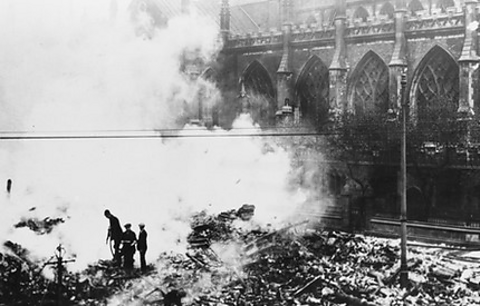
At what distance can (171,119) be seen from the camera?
90.9 feet

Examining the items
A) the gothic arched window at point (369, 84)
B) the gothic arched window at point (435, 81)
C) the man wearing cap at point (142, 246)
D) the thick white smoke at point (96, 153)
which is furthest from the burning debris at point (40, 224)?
the gothic arched window at point (369, 84)

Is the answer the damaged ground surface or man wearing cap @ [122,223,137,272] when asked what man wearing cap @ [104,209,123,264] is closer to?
man wearing cap @ [122,223,137,272]

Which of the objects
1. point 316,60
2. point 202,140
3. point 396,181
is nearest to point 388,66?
point 316,60

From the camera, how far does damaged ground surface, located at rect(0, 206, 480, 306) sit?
12617 mm

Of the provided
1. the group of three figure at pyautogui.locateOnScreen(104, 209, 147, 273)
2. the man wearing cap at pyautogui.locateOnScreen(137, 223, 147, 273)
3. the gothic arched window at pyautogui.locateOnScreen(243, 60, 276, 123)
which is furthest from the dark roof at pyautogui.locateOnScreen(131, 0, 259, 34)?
the man wearing cap at pyautogui.locateOnScreen(137, 223, 147, 273)

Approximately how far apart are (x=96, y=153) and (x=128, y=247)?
13.8ft

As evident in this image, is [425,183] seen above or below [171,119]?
below

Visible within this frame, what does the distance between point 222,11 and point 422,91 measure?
13181 millimetres

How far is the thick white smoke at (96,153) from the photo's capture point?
14070mm

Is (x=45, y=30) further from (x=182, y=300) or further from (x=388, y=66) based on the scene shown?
(x=388, y=66)

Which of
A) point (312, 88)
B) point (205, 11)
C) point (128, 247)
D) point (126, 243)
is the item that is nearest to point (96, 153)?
point (126, 243)

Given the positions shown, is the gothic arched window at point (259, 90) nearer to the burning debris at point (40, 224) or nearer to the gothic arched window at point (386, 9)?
the gothic arched window at point (386, 9)

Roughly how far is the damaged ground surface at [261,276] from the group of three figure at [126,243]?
0.92ft

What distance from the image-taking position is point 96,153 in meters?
16.8
